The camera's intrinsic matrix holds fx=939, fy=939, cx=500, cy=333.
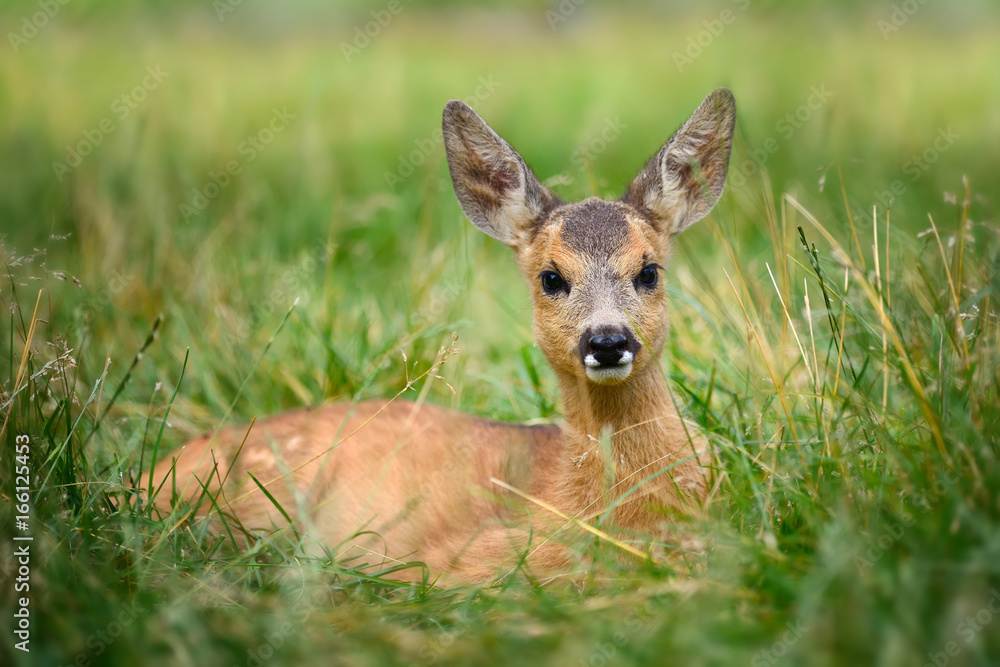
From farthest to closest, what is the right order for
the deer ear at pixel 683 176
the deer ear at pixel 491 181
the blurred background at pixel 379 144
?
the blurred background at pixel 379 144 → the deer ear at pixel 491 181 → the deer ear at pixel 683 176

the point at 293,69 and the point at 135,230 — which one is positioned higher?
the point at 293,69

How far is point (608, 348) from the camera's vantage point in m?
3.60

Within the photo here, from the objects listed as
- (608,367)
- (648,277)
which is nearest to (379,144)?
(648,277)

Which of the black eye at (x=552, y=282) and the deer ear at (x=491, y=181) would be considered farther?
the deer ear at (x=491, y=181)

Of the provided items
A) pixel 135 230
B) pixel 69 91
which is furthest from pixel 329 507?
pixel 69 91

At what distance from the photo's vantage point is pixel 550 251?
415 cm

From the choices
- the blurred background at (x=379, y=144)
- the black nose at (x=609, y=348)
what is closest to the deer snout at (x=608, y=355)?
the black nose at (x=609, y=348)

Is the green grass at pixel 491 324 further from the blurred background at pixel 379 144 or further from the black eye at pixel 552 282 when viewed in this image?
the black eye at pixel 552 282

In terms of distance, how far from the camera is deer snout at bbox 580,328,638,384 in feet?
11.8

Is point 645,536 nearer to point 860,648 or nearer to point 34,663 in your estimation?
point 860,648

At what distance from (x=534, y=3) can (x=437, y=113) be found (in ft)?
22.1

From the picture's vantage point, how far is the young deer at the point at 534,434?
3729mm

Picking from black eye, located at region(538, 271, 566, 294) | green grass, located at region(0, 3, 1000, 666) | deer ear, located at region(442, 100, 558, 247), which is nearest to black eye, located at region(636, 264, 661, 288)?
green grass, located at region(0, 3, 1000, 666)

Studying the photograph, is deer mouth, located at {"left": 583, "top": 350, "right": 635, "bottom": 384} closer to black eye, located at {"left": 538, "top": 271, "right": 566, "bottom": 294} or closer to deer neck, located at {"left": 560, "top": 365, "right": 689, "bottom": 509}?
deer neck, located at {"left": 560, "top": 365, "right": 689, "bottom": 509}
